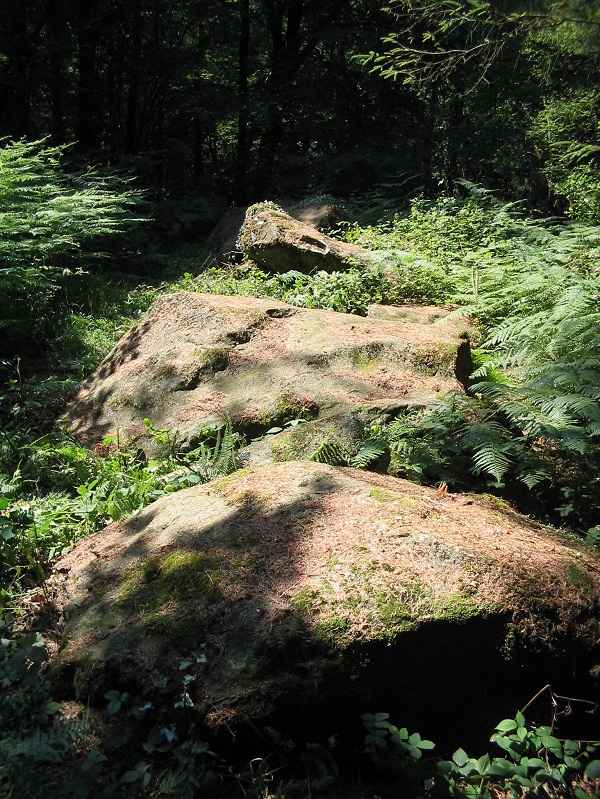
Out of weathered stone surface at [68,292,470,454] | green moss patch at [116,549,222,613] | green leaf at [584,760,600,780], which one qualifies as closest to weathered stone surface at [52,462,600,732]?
green moss patch at [116,549,222,613]

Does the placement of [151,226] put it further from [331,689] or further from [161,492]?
[331,689]

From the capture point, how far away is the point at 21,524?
3.38m

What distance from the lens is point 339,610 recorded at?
2.20 m

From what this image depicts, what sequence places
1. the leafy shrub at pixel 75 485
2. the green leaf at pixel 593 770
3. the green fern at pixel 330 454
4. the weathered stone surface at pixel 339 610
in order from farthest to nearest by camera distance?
the green fern at pixel 330 454
the leafy shrub at pixel 75 485
the weathered stone surface at pixel 339 610
the green leaf at pixel 593 770

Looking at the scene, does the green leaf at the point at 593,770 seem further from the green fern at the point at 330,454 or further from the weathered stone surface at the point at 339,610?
the green fern at the point at 330,454

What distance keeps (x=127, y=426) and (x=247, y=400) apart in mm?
943

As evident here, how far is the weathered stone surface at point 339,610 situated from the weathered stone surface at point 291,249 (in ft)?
15.2

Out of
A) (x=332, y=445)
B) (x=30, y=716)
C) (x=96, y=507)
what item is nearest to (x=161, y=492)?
(x=96, y=507)

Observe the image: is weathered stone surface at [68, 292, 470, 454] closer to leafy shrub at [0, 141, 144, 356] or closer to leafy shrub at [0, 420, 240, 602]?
leafy shrub at [0, 420, 240, 602]

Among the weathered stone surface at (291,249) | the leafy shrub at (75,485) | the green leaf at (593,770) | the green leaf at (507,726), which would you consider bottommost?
the leafy shrub at (75,485)

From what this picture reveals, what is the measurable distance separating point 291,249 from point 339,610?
5587mm

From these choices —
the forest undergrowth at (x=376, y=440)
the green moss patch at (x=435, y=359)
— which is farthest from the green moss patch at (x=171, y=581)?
the green moss patch at (x=435, y=359)

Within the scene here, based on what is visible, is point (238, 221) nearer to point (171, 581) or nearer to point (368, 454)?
point (368, 454)

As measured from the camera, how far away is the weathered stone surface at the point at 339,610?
83.4 inches
